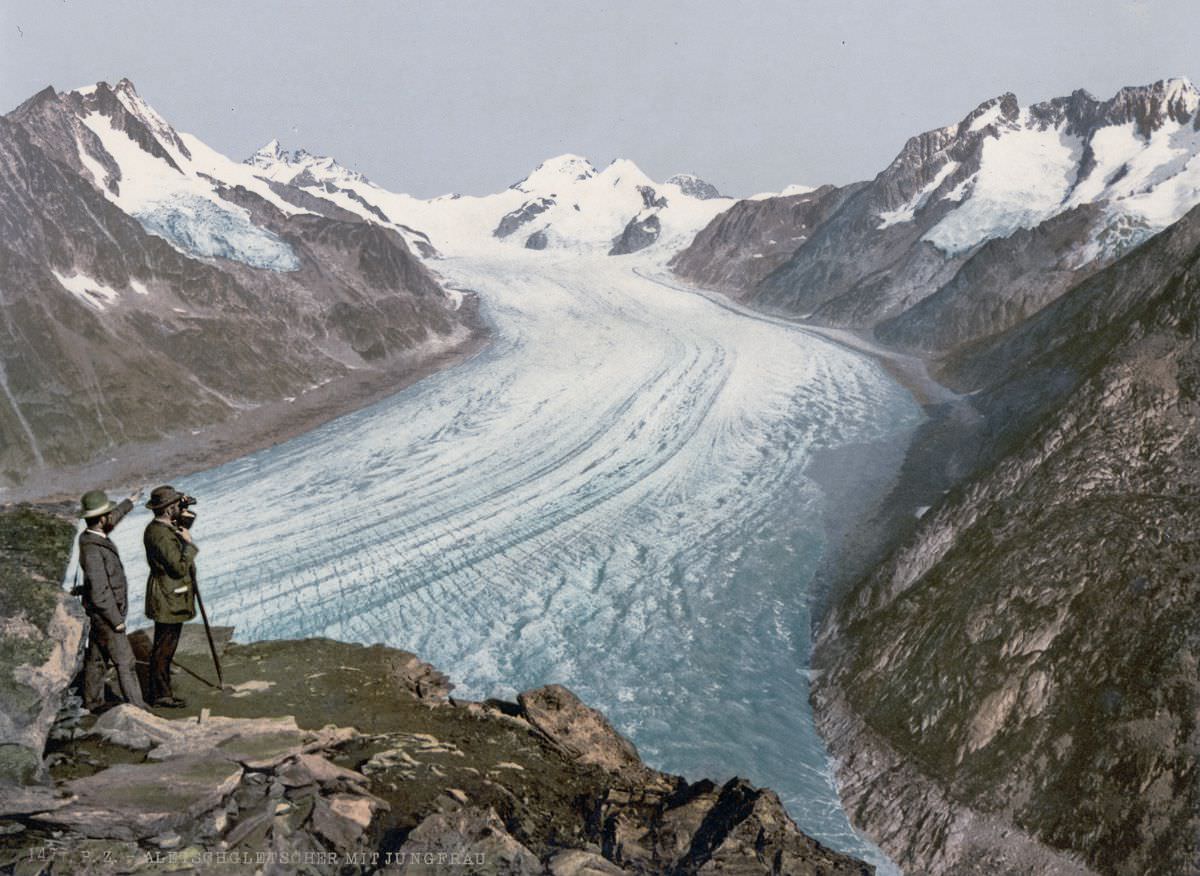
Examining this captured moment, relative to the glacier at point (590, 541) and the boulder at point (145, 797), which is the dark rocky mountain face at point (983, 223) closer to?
the glacier at point (590, 541)

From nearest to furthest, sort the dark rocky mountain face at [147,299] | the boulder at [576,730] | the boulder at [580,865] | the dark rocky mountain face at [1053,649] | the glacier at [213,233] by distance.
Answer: the boulder at [580,865] → the dark rocky mountain face at [1053,649] → the boulder at [576,730] → the dark rocky mountain face at [147,299] → the glacier at [213,233]

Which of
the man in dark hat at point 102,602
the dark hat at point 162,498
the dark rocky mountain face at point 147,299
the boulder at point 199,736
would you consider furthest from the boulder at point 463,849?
the dark rocky mountain face at point 147,299

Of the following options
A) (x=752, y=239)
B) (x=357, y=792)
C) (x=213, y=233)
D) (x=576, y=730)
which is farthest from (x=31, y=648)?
(x=752, y=239)

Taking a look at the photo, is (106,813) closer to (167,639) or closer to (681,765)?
(167,639)

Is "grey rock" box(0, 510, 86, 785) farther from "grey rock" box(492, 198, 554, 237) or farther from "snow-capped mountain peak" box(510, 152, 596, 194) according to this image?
"snow-capped mountain peak" box(510, 152, 596, 194)

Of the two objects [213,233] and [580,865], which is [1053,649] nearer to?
[580,865]
